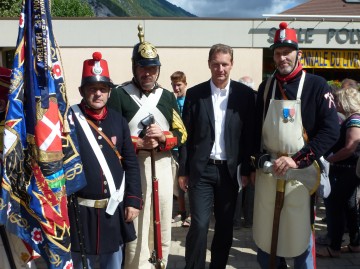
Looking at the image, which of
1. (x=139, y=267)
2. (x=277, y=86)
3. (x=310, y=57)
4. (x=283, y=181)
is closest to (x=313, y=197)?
(x=283, y=181)

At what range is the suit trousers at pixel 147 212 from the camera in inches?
142

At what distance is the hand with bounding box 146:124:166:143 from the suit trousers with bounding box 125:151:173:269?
0.24 meters

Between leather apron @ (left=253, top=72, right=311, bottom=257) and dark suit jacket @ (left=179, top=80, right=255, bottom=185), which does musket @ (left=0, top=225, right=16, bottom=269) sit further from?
leather apron @ (left=253, top=72, right=311, bottom=257)

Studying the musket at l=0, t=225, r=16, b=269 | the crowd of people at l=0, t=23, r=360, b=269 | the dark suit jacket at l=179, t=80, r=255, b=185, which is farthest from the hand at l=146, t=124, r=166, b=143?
the musket at l=0, t=225, r=16, b=269

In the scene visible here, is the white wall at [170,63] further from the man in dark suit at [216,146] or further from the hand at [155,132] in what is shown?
the hand at [155,132]

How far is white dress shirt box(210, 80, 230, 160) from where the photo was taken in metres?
3.69

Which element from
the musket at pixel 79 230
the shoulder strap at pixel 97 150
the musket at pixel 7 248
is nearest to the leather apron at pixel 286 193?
the shoulder strap at pixel 97 150

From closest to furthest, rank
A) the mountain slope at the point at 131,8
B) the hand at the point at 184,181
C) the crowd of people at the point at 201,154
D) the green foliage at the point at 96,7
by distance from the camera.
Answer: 1. the crowd of people at the point at 201,154
2. the hand at the point at 184,181
3. the green foliage at the point at 96,7
4. the mountain slope at the point at 131,8

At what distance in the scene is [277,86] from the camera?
3.41 m

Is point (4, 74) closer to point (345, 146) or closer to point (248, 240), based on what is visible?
point (345, 146)

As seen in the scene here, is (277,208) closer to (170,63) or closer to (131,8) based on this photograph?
(170,63)

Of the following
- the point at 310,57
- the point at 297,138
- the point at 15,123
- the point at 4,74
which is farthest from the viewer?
the point at 310,57

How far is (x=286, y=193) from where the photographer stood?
10.9ft

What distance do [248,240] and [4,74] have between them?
3459mm
